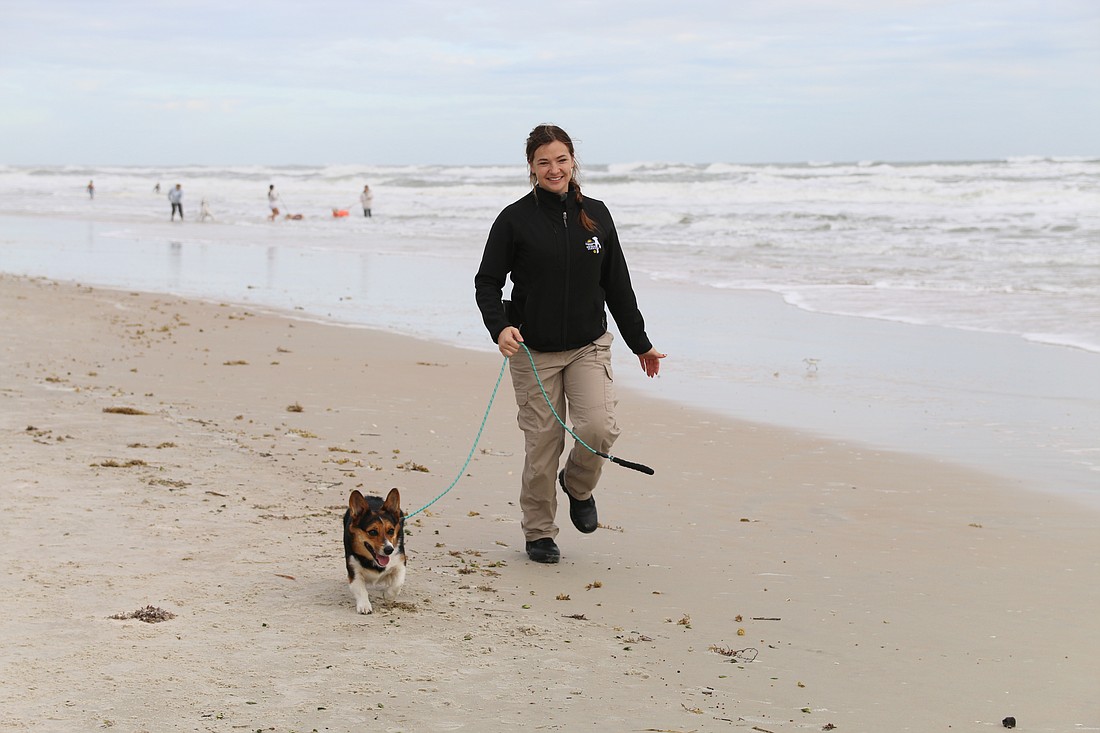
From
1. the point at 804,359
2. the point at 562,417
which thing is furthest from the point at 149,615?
the point at 804,359

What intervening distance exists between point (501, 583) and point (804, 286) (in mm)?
13288

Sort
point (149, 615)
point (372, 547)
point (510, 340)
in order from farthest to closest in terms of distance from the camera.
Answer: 1. point (510, 340)
2. point (372, 547)
3. point (149, 615)

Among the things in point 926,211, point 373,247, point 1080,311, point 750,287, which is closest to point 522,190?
point 926,211

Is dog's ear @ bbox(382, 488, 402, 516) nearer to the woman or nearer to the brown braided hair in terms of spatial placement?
the woman

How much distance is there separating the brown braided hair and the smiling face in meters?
0.02

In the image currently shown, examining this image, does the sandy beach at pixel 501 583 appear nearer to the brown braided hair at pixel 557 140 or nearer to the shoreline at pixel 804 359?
the shoreline at pixel 804 359

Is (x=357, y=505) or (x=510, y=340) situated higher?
(x=510, y=340)

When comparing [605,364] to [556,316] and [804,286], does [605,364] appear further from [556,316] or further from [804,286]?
[804,286]

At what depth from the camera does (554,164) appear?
4.89 m

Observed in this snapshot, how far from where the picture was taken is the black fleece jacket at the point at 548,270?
490cm

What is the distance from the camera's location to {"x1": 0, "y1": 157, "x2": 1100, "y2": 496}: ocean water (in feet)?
29.1

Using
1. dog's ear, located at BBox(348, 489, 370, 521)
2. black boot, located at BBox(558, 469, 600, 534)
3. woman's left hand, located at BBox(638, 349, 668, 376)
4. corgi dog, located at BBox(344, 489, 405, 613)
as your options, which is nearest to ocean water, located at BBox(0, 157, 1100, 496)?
woman's left hand, located at BBox(638, 349, 668, 376)

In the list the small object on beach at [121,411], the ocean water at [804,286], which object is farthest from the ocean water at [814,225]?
the small object on beach at [121,411]

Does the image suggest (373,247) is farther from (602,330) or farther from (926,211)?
(602,330)
